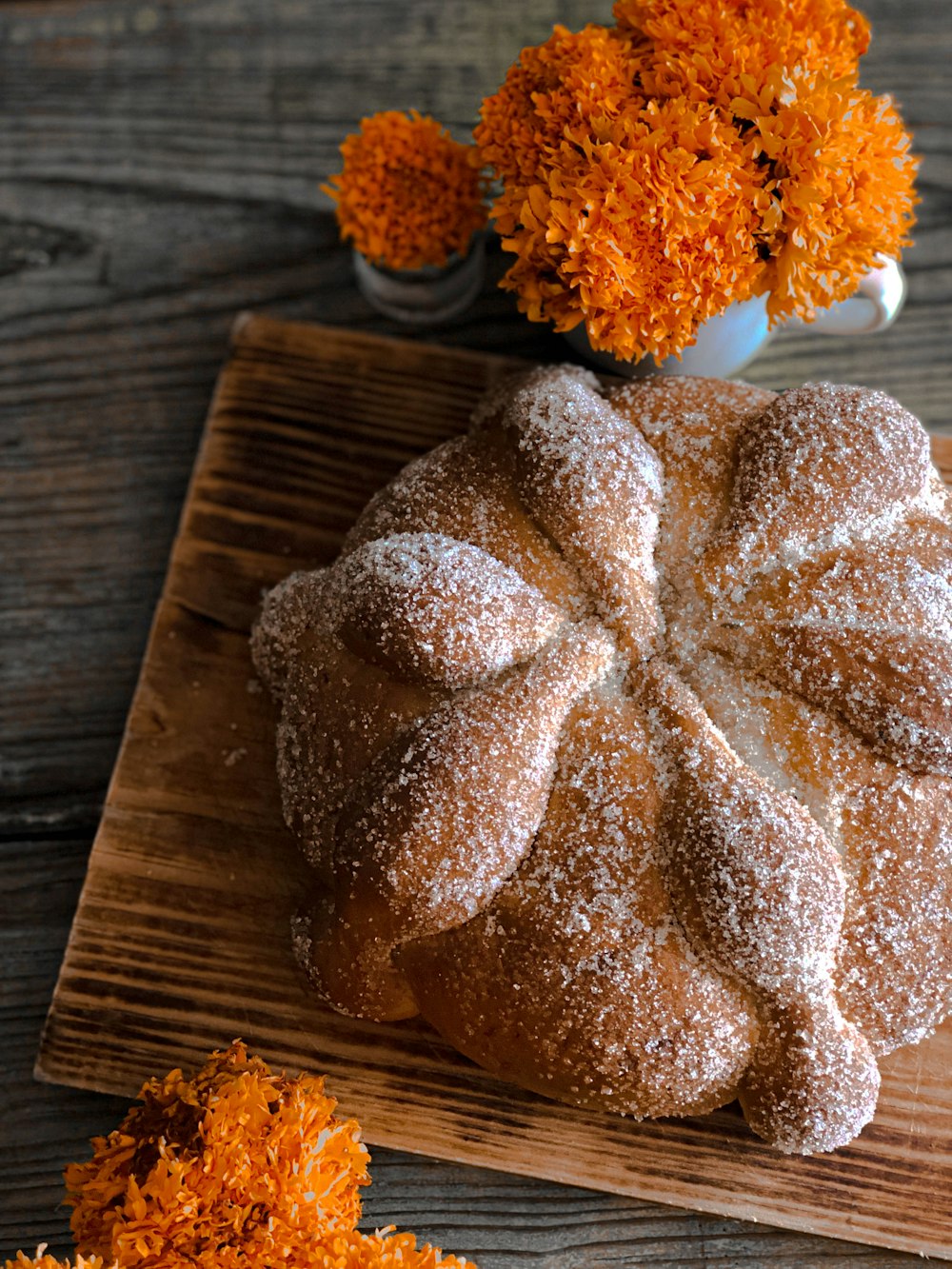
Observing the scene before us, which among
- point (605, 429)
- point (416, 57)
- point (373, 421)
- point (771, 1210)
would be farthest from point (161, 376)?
point (771, 1210)

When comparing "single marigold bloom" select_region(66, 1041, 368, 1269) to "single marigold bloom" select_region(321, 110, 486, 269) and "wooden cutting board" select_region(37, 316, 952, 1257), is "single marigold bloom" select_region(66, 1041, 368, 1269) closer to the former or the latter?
"wooden cutting board" select_region(37, 316, 952, 1257)

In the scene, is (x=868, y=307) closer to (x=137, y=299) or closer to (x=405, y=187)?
(x=405, y=187)

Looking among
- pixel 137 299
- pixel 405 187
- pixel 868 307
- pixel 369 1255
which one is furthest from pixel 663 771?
pixel 137 299

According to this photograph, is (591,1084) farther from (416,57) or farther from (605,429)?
(416,57)

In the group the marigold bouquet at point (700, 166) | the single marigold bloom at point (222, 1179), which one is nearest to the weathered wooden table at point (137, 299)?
the single marigold bloom at point (222, 1179)

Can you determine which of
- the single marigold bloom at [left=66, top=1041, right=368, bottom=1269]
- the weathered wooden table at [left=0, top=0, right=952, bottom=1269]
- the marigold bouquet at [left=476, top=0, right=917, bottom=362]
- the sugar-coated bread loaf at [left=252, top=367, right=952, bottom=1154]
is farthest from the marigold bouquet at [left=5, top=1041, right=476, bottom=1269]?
the marigold bouquet at [left=476, top=0, right=917, bottom=362]

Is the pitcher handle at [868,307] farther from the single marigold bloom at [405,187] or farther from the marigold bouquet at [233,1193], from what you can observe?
the marigold bouquet at [233,1193]
